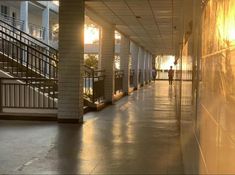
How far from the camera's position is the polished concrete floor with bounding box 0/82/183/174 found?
6457 millimetres

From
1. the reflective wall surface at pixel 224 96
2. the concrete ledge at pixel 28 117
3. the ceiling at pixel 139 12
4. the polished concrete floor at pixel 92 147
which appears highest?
the ceiling at pixel 139 12

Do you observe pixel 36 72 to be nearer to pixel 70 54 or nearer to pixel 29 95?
pixel 29 95

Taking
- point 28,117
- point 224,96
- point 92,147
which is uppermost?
point 224,96

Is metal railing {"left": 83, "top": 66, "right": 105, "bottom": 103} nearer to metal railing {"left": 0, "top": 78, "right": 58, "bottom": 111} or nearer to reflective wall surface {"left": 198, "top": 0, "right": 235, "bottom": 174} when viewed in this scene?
metal railing {"left": 0, "top": 78, "right": 58, "bottom": 111}

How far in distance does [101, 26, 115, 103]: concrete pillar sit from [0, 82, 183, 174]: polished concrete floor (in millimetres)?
5901

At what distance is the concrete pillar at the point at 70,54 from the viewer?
11805 mm

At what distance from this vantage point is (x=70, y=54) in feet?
38.8

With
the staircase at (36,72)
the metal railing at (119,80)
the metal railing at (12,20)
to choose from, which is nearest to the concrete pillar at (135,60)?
the metal railing at (119,80)

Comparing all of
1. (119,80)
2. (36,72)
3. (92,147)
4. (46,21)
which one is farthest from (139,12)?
(46,21)

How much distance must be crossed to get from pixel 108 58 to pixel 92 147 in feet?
34.8

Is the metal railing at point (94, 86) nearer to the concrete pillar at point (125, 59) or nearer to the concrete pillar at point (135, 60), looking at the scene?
the concrete pillar at point (125, 59)

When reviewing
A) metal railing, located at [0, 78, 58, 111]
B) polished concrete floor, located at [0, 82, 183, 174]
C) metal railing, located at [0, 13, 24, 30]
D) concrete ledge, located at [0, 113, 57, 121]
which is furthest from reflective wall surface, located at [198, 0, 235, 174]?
metal railing, located at [0, 13, 24, 30]

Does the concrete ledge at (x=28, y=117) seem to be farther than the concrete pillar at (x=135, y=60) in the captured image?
No

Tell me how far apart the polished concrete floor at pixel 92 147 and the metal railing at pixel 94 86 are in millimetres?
3397
